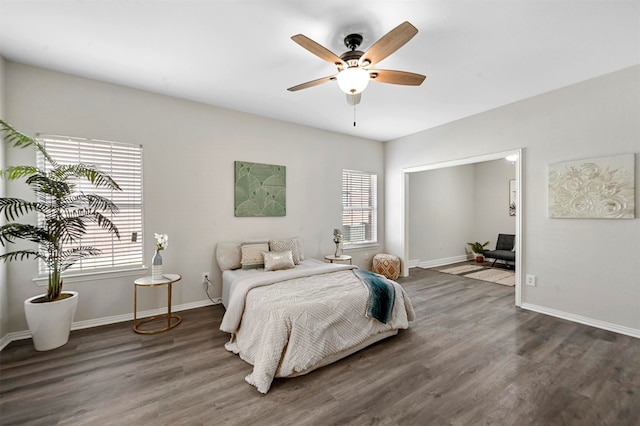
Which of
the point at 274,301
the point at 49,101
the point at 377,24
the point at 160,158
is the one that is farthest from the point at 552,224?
the point at 49,101

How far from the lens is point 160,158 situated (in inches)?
138

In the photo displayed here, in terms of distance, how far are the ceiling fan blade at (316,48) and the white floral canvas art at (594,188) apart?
10.2ft

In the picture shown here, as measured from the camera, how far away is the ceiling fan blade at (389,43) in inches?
71.1

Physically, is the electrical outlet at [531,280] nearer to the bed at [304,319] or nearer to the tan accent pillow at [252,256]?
the bed at [304,319]

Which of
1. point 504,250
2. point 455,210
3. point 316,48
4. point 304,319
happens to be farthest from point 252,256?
point 504,250

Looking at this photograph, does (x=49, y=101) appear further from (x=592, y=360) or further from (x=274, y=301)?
(x=592, y=360)

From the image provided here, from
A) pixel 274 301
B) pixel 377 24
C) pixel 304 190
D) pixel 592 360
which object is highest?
pixel 377 24

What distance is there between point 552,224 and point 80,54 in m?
5.61

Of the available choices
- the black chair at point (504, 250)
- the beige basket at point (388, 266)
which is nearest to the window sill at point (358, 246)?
the beige basket at point (388, 266)

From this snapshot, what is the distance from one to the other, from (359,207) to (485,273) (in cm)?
299

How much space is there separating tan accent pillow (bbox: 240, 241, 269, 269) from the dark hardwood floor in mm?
921

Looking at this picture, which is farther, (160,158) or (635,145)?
(160,158)

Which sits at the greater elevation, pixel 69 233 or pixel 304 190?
pixel 304 190

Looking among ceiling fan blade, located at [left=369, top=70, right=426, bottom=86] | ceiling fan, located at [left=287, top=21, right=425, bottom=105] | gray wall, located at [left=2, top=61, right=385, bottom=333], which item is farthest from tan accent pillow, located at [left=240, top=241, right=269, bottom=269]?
ceiling fan blade, located at [left=369, top=70, right=426, bottom=86]
